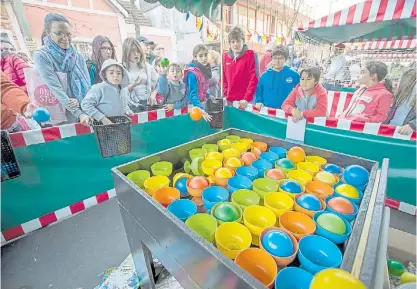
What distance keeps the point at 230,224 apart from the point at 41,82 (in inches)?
91.3

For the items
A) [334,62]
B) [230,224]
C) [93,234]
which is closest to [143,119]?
[93,234]

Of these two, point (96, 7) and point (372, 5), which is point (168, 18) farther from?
point (372, 5)

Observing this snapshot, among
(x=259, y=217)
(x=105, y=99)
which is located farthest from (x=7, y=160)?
(x=259, y=217)

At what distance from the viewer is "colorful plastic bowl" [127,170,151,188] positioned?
1.25 m

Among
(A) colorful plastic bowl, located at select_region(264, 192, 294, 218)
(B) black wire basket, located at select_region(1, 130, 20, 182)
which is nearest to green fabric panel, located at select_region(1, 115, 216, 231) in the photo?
(B) black wire basket, located at select_region(1, 130, 20, 182)

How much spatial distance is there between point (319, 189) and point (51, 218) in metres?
2.45

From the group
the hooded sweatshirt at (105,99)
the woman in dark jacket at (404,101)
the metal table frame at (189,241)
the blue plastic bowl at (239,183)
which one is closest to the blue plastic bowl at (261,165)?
the blue plastic bowl at (239,183)

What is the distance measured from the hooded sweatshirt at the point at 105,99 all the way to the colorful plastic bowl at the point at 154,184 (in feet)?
4.13

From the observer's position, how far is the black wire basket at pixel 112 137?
6.66ft

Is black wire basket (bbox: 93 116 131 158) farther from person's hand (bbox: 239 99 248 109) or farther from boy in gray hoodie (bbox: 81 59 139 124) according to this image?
person's hand (bbox: 239 99 248 109)

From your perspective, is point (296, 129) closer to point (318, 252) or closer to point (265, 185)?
point (265, 185)

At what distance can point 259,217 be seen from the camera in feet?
3.28

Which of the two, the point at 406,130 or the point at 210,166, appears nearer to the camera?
the point at 210,166

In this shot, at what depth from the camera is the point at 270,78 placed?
108 inches
